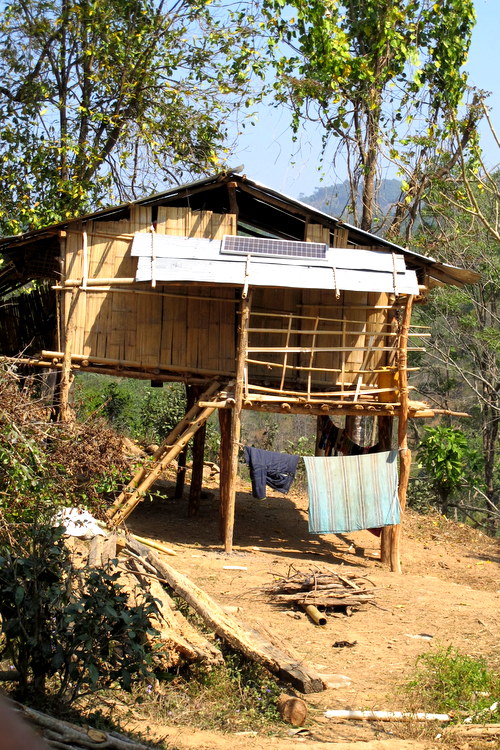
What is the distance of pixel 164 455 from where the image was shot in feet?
41.1

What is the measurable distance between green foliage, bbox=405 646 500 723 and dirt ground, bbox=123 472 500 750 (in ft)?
0.73

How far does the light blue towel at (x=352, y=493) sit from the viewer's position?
13.0m

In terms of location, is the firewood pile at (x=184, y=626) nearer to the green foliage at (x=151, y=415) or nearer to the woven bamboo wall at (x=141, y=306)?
the woven bamboo wall at (x=141, y=306)

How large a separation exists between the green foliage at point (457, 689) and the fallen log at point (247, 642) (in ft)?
2.78

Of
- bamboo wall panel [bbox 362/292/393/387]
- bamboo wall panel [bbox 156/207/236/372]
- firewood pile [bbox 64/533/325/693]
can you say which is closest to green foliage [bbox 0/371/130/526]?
firewood pile [bbox 64/533/325/693]

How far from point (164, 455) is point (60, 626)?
7.49 meters

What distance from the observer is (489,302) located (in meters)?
22.9

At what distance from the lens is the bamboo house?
1230 cm

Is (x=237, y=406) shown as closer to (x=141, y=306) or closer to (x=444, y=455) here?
(x=141, y=306)

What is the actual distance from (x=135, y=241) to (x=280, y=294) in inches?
98.7

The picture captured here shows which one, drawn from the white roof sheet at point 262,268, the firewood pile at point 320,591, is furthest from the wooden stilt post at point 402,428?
the firewood pile at point 320,591

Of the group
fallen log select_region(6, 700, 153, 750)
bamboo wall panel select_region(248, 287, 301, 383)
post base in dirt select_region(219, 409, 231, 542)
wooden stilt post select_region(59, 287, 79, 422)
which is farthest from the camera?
bamboo wall panel select_region(248, 287, 301, 383)

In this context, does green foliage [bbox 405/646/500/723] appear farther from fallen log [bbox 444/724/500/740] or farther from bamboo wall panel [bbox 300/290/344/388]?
bamboo wall panel [bbox 300/290/344/388]

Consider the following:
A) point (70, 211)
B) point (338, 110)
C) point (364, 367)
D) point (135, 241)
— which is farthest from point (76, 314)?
point (338, 110)
